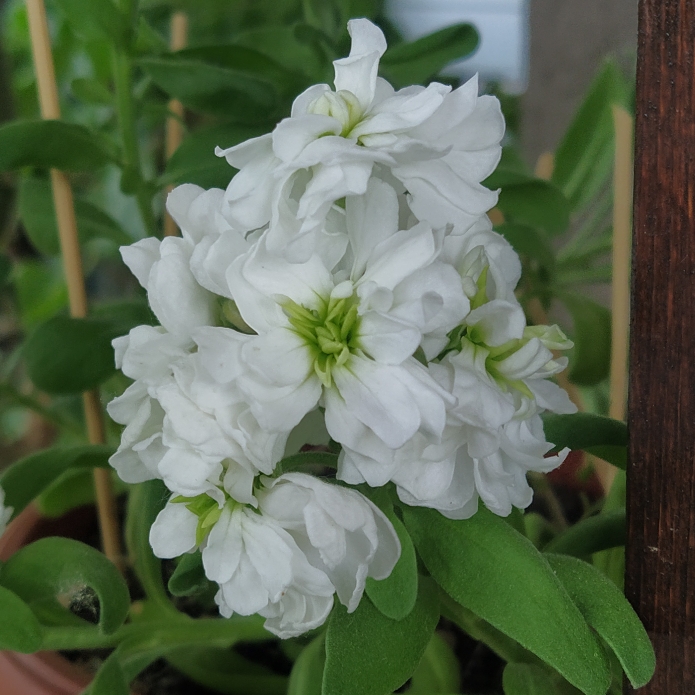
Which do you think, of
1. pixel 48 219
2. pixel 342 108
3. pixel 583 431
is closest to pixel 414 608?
pixel 583 431

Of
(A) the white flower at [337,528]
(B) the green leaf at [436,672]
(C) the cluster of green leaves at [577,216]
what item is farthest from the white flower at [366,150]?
(B) the green leaf at [436,672]

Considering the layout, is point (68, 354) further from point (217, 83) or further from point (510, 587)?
point (510, 587)

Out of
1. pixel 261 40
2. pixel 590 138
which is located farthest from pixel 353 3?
pixel 590 138

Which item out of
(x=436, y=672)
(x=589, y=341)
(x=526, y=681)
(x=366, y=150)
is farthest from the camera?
(x=589, y=341)

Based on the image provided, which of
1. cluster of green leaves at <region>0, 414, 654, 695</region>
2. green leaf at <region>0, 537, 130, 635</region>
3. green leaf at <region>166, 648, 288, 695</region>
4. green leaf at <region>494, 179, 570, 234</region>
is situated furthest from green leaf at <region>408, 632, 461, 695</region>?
green leaf at <region>494, 179, 570, 234</region>

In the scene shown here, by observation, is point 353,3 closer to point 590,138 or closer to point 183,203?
point 590,138

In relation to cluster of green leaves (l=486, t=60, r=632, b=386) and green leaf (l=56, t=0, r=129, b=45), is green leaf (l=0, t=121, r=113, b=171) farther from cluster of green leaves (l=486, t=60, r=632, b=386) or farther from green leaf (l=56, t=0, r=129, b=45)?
cluster of green leaves (l=486, t=60, r=632, b=386)
